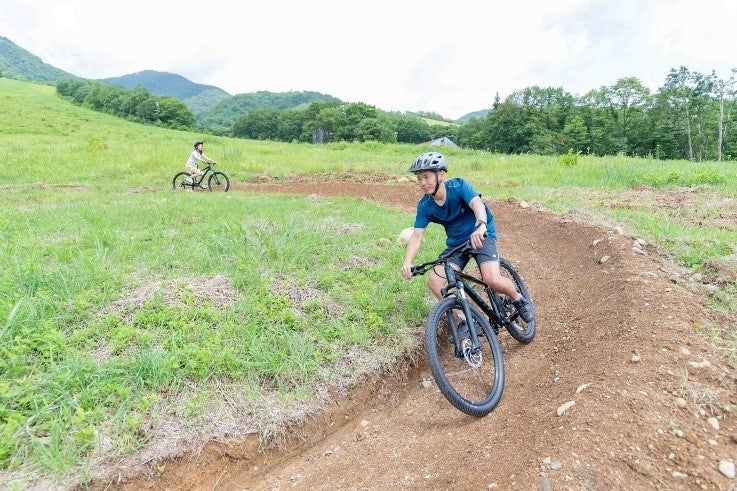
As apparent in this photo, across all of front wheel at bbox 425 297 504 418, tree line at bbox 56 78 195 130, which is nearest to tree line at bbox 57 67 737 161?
tree line at bbox 56 78 195 130

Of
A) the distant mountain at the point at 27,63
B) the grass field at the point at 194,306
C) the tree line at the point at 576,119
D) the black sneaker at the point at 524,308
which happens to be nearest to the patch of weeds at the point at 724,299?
the grass field at the point at 194,306

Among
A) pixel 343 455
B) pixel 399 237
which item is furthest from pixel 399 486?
pixel 399 237

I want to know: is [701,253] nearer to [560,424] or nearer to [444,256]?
[444,256]

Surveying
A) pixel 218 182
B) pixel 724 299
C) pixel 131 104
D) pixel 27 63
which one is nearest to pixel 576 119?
pixel 218 182

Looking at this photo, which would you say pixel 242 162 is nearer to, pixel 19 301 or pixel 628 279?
pixel 19 301

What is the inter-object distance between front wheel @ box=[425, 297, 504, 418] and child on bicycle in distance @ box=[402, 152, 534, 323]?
506 millimetres

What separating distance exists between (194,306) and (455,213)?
10.6 ft

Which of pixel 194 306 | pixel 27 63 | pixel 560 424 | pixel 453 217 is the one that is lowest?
pixel 560 424

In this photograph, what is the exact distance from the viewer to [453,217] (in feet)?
15.4

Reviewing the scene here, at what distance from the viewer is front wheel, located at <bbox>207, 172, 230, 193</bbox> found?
619 inches

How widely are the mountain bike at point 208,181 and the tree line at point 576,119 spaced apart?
46447mm

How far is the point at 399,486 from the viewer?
10.8 ft

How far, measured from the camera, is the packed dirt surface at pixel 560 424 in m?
2.79

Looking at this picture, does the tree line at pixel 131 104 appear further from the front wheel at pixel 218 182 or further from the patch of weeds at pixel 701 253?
the patch of weeds at pixel 701 253
